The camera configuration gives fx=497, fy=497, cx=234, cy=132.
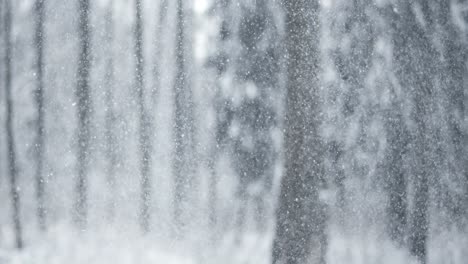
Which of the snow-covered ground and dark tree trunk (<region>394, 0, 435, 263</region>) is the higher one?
dark tree trunk (<region>394, 0, 435, 263</region>)

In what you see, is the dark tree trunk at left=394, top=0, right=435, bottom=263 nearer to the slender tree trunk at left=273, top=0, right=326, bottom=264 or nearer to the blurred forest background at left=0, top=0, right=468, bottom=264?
the blurred forest background at left=0, top=0, right=468, bottom=264

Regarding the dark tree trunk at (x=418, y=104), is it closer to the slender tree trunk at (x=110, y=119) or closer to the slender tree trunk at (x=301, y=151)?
the slender tree trunk at (x=301, y=151)

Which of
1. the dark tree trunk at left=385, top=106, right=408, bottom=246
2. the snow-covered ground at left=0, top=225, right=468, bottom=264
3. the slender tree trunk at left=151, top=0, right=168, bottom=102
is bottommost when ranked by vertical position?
the snow-covered ground at left=0, top=225, right=468, bottom=264

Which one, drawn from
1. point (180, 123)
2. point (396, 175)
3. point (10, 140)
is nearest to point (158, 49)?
point (180, 123)

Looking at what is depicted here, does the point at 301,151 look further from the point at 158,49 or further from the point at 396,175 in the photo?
the point at 158,49

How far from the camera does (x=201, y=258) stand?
32.7 inches

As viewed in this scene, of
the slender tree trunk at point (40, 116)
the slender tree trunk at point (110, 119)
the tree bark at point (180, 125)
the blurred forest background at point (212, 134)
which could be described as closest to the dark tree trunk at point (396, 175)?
the blurred forest background at point (212, 134)

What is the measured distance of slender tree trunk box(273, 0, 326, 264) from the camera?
0.85 meters

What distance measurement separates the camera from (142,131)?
837 millimetres

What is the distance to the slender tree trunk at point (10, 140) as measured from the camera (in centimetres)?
82

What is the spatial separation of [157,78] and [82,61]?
0.42 ft

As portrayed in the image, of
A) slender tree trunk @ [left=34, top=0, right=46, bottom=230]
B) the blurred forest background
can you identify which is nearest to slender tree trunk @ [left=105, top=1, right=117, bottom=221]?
the blurred forest background

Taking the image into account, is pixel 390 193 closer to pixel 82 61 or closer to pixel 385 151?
pixel 385 151

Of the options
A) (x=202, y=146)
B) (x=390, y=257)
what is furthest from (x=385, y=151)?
(x=202, y=146)
